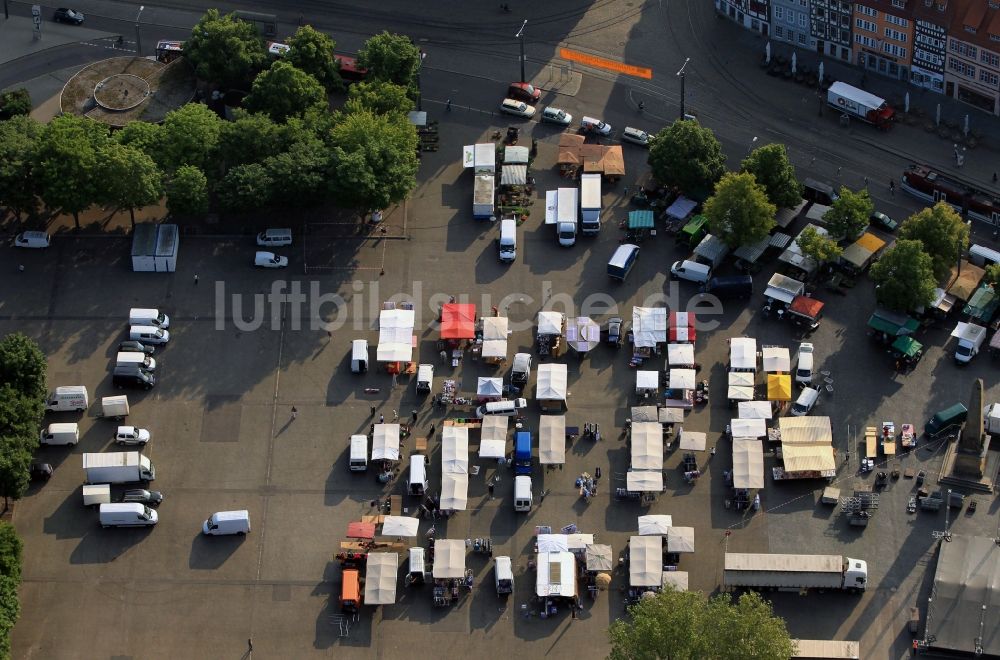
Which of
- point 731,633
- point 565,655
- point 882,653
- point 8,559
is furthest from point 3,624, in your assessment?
point 882,653

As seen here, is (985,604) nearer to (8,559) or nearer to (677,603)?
(677,603)

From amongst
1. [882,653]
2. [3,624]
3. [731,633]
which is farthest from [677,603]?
[3,624]

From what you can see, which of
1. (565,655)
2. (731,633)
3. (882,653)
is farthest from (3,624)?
(882,653)

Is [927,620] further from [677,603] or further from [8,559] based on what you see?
[8,559]

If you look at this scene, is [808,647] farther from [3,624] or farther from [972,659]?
[3,624]
